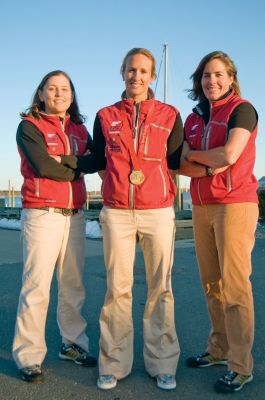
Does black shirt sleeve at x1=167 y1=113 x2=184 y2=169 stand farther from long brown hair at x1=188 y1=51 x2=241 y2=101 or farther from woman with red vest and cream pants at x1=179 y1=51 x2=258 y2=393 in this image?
long brown hair at x1=188 y1=51 x2=241 y2=101

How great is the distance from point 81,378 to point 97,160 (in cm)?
164

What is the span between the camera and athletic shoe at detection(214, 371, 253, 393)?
2986 millimetres

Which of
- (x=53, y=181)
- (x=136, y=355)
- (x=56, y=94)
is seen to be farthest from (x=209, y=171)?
(x=136, y=355)

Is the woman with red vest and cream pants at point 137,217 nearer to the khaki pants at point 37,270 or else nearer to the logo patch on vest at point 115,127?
the logo patch on vest at point 115,127

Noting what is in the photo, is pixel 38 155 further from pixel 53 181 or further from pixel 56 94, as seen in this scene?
pixel 56 94

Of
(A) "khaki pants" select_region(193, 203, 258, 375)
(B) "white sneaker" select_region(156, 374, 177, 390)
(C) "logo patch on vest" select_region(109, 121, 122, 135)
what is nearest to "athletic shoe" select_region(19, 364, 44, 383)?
(B) "white sneaker" select_region(156, 374, 177, 390)

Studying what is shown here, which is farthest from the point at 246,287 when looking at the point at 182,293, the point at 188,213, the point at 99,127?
the point at 188,213

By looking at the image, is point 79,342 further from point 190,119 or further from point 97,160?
point 190,119

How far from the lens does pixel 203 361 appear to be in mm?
3451

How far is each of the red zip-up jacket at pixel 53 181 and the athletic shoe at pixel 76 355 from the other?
1153 mm

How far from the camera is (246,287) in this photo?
10.3ft

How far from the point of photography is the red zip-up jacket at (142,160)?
10.2ft

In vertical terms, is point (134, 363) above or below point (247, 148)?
below

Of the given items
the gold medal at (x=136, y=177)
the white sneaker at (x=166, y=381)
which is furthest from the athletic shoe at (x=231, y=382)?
the gold medal at (x=136, y=177)
